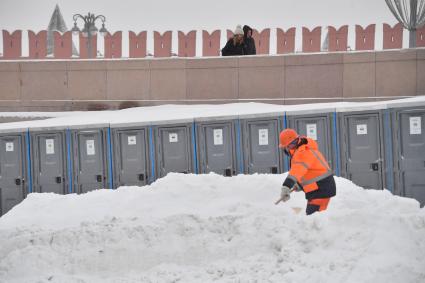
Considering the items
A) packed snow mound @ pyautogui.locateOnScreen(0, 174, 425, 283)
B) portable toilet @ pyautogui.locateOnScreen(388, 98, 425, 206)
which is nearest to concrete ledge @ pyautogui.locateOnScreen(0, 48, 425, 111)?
portable toilet @ pyautogui.locateOnScreen(388, 98, 425, 206)

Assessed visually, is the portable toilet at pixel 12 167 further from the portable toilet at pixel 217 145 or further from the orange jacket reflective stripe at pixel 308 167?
the orange jacket reflective stripe at pixel 308 167

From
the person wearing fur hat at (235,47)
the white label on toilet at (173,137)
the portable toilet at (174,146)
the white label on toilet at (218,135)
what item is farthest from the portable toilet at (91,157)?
the person wearing fur hat at (235,47)

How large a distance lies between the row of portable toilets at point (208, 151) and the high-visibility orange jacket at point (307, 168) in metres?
3.33

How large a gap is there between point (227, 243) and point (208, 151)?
14.0 feet

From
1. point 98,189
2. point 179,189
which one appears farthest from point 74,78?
point 179,189

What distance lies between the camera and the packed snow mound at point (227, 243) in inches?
252

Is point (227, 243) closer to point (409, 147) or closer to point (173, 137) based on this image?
point (173, 137)

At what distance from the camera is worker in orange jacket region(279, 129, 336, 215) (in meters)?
7.40

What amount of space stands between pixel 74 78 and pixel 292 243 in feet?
39.1

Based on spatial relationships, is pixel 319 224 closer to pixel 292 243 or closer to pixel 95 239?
pixel 292 243

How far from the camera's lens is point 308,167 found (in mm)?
7461

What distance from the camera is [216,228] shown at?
25.1 feet

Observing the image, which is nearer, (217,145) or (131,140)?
(217,145)

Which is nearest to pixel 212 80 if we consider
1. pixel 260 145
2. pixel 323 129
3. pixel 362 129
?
pixel 260 145
